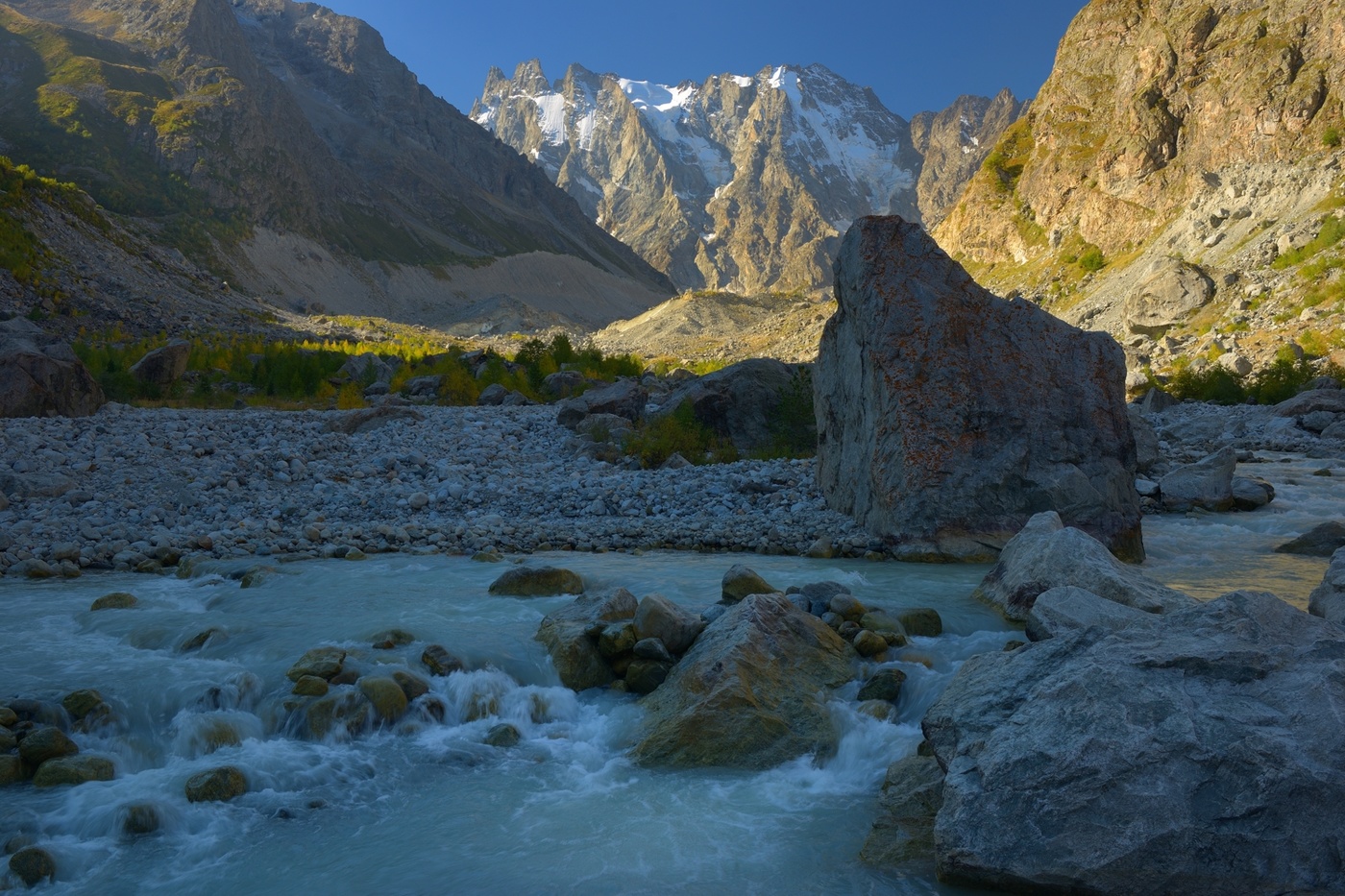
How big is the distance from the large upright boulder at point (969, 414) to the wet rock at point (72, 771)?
7.63 meters

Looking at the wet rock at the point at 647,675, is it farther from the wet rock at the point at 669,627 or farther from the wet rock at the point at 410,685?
the wet rock at the point at 410,685

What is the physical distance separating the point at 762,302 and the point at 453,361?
59627mm

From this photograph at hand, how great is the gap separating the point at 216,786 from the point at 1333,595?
7.31 meters

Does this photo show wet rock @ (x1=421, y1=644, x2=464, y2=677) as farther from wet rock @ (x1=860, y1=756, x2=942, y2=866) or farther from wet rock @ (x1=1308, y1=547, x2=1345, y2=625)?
wet rock @ (x1=1308, y1=547, x2=1345, y2=625)

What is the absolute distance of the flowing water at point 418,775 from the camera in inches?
172

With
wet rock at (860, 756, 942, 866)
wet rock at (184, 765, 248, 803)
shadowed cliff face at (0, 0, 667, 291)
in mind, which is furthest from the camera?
shadowed cliff face at (0, 0, 667, 291)

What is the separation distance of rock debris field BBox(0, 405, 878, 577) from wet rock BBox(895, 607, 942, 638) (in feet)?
9.87

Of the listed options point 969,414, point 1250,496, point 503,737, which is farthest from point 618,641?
point 1250,496

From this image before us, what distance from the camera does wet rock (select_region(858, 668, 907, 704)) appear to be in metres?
6.01

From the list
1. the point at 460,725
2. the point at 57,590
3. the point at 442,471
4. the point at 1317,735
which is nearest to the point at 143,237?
the point at 442,471

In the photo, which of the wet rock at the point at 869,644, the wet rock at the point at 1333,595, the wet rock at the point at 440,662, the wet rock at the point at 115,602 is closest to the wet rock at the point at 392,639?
the wet rock at the point at 440,662

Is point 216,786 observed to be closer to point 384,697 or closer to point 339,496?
point 384,697

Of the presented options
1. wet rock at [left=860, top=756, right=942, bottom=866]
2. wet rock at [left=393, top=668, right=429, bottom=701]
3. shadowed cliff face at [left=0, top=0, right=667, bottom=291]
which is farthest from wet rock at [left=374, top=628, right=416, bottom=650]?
shadowed cliff face at [left=0, top=0, right=667, bottom=291]

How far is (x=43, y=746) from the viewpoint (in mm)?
5234
